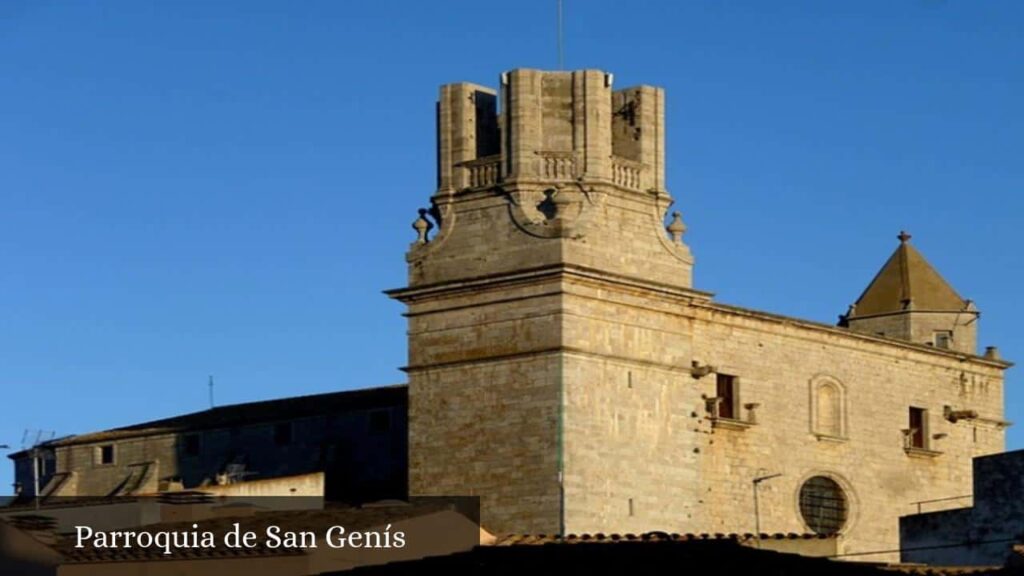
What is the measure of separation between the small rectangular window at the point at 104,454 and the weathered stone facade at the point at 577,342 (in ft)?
54.8

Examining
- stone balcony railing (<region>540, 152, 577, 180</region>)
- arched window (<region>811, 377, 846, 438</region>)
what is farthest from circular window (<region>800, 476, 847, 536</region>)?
stone balcony railing (<region>540, 152, 577, 180</region>)

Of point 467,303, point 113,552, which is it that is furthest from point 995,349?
point 113,552

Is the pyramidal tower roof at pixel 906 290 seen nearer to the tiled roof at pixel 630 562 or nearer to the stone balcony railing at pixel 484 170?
the stone balcony railing at pixel 484 170

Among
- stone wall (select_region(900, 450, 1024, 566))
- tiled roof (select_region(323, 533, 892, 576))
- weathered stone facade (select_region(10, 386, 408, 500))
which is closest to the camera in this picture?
tiled roof (select_region(323, 533, 892, 576))

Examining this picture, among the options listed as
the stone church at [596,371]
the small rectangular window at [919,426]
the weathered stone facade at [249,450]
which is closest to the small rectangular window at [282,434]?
the weathered stone facade at [249,450]

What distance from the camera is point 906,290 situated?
3123 inches

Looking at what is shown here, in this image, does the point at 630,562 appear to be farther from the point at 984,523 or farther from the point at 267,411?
the point at 267,411

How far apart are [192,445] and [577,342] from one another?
17.4 meters

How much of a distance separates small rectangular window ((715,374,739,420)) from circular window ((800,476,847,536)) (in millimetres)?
3194

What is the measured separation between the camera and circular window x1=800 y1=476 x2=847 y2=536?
71.4 meters

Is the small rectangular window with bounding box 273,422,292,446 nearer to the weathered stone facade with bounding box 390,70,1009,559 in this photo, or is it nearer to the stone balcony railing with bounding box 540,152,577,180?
the weathered stone facade with bounding box 390,70,1009,559

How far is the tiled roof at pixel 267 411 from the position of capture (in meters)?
75.5

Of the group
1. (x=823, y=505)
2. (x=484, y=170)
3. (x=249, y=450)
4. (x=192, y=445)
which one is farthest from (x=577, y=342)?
(x=192, y=445)

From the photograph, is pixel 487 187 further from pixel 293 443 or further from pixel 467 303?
pixel 293 443
